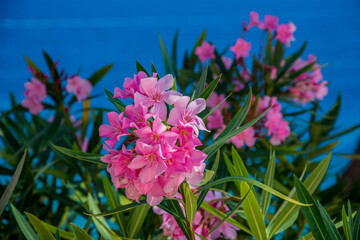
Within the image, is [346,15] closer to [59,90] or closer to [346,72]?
[346,72]

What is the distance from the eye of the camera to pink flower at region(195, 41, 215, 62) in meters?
1.35

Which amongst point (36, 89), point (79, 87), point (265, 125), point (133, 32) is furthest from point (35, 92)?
point (133, 32)

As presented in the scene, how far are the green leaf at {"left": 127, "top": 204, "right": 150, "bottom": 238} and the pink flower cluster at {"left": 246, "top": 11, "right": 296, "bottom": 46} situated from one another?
772mm

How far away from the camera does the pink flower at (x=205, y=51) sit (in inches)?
53.1

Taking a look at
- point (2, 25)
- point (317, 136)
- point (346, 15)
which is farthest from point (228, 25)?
point (317, 136)

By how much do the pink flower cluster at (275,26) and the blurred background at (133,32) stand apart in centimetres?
509

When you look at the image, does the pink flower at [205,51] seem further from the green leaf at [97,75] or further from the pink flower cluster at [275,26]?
the green leaf at [97,75]

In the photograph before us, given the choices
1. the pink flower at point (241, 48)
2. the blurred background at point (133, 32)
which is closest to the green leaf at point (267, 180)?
the pink flower at point (241, 48)

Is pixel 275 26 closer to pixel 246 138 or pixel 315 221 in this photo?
pixel 246 138

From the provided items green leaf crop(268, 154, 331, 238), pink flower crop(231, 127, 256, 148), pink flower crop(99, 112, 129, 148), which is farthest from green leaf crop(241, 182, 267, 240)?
pink flower crop(231, 127, 256, 148)

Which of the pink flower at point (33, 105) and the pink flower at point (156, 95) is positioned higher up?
the pink flower at point (33, 105)

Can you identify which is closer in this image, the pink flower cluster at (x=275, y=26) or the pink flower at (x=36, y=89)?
the pink flower at (x=36, y=89)

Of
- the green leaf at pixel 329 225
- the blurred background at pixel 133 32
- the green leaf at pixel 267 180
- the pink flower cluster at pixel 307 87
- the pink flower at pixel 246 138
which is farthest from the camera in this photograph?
the blurred background at pixel 133 32

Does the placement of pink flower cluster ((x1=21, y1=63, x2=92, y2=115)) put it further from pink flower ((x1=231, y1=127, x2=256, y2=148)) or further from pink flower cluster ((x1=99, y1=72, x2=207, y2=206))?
pink flower cluster ((x1=99, y1=72, x2=207, y2=206))
